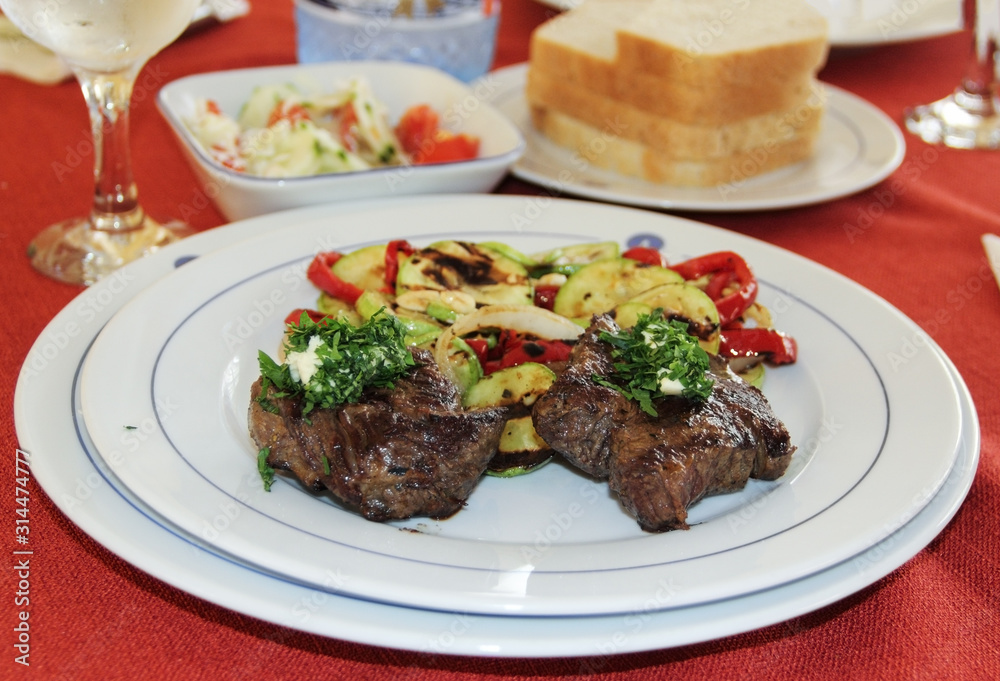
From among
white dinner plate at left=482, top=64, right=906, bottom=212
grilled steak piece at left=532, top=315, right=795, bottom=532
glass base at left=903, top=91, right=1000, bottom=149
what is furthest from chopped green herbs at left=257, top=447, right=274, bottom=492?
glass base at left=903, top=91, right=1000, bottom=149

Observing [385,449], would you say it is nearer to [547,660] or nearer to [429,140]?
[547,660]

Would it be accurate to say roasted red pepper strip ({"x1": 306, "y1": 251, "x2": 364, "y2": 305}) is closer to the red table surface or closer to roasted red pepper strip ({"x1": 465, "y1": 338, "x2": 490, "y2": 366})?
roasted red pepper strip ({"x1": 465, "y1": 338, "x2": 490, "y2": 366})

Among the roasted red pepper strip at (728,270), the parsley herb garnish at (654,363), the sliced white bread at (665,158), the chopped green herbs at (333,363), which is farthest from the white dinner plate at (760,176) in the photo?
the chopped green herbs at (333,363)

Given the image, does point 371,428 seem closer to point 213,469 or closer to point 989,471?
point 213,469

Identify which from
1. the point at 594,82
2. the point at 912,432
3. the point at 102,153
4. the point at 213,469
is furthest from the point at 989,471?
the point at 102,153

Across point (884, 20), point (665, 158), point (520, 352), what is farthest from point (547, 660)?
point (884, 20)

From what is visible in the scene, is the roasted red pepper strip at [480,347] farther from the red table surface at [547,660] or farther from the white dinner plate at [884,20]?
the white dinner plate at [884,20]
